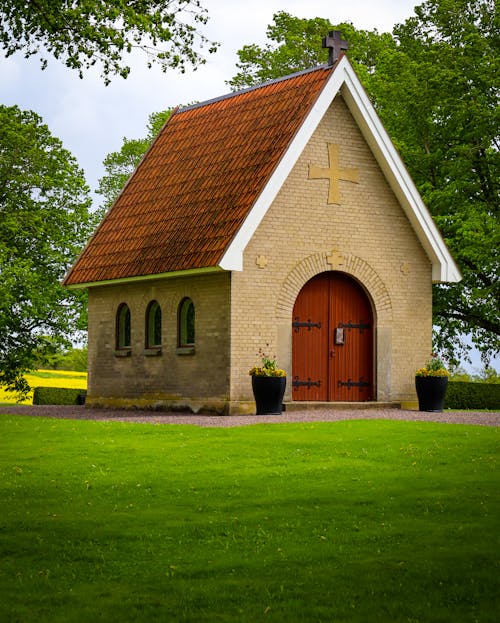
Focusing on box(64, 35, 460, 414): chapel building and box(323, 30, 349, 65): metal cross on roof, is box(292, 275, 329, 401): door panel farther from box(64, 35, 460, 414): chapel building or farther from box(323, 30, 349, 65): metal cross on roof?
box(323, 30, 349, 65): metal cross on roof

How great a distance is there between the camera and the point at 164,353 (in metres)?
30.1

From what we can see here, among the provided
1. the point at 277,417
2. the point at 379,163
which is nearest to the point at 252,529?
the point at 277,417

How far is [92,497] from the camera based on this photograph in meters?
14.1

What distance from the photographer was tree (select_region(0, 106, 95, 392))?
43.7 metres

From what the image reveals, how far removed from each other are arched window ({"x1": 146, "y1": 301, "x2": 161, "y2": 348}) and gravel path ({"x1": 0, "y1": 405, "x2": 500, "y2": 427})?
Result: 1.98m

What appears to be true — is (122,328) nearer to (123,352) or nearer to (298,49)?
(123,352)

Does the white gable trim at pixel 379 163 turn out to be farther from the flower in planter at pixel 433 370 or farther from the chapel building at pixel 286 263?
the flower in planter at pixel 433 370

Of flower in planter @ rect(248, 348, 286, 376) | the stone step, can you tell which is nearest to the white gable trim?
flower in planter @ rect(248, 348, 286, 376)

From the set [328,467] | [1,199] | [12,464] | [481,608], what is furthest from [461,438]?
[1,199]

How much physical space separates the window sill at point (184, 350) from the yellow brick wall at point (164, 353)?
0.05 meters

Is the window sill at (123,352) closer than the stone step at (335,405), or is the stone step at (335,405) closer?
the stone step at (335,405)

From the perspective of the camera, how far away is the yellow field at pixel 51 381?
172 ft

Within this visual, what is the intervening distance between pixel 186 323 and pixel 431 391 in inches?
244

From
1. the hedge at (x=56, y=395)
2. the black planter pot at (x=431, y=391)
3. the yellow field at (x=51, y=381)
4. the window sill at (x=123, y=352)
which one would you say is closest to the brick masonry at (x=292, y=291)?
the window sill at (x=123, y=352)
